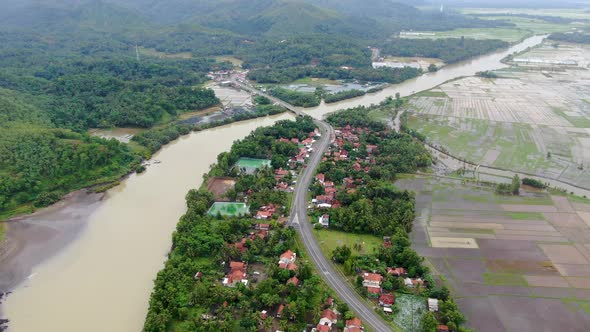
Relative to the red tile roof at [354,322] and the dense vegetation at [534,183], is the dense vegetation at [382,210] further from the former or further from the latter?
the dense vegetation at [534,183]

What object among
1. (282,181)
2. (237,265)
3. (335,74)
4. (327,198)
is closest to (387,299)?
(237,265)

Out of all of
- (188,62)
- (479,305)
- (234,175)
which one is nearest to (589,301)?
(479,305)

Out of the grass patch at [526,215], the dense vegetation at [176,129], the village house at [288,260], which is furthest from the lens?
the dense vegetation at [176,129]

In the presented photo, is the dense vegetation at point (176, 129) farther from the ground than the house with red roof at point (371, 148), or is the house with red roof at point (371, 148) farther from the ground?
the dense vegetation at point (176, 129)

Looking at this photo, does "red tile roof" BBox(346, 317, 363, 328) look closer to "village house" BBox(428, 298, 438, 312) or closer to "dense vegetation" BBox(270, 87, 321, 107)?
"village house" BBox(428, 298, 438, 312)

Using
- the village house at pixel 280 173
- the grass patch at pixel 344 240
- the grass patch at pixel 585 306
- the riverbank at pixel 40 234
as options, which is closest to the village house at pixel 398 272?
the grass patch at pixel 344 240

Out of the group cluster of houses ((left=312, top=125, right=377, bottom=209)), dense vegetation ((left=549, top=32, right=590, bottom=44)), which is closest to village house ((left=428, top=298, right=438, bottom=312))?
cluster of houses ((left=312, top=125, right=377, bottom=209))
